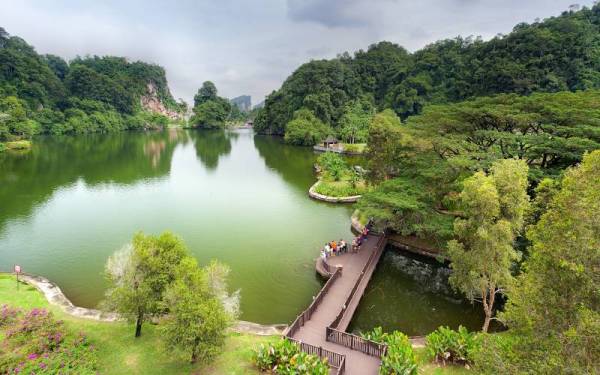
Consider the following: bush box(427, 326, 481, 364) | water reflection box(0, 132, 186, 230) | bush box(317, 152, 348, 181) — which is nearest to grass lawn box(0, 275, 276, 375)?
bush box(427, 326, 481, 364)

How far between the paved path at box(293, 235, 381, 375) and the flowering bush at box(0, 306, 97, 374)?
669 centimetres

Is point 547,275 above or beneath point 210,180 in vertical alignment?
above

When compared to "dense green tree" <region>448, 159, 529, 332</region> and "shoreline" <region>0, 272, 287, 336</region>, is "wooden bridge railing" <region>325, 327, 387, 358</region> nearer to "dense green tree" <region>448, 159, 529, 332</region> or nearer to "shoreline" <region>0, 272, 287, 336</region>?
"shoreline" <region>0, 272, 287, 336</region>

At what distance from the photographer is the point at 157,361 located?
9.98 meters

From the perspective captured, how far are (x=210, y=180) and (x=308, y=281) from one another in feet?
83.6

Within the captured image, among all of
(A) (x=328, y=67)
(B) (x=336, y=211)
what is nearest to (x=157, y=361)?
(B) (x=336, y=211)

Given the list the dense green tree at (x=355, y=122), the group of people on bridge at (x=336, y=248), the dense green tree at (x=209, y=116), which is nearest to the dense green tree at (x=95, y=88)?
the dense green tree at (x=209, y=116)

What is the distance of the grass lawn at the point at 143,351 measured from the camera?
9.70 metres

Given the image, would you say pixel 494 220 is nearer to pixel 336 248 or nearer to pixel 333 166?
Result: pixel 336 248

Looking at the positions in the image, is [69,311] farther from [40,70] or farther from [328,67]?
[40,70]

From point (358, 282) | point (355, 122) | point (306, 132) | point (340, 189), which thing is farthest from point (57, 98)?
point (358, 282)

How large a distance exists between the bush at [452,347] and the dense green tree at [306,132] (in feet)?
192

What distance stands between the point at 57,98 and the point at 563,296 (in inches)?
4377

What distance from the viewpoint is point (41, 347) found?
9.64 m
